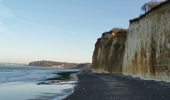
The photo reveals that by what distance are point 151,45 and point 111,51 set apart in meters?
40.1

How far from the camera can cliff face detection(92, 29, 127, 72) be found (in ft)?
246

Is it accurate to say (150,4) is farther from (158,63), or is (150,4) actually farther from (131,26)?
(158,63)

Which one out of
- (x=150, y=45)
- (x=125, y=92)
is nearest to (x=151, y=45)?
(x=150, y=45)

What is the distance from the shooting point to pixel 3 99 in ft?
77.0

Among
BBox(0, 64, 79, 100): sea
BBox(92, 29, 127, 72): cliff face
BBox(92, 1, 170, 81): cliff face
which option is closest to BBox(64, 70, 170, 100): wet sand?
BBox(0, 64, 79, 100): sea

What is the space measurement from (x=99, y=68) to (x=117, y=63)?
19.7 meters

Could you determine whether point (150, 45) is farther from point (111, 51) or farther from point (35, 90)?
point (111, 51)

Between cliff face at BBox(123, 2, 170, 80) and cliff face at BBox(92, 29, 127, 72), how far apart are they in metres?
19.1

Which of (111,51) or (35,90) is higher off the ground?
(111,51)

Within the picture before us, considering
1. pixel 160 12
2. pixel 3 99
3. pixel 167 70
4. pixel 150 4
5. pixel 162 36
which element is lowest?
pixel 3 99

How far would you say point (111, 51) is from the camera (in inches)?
3159

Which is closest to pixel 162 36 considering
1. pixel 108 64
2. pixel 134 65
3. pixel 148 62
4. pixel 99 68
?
pixel 148 62

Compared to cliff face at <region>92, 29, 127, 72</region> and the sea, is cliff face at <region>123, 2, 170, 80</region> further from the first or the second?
cliff face at <region>92, 29, 127, 72</region>

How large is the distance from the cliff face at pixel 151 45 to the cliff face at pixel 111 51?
19055 mm
